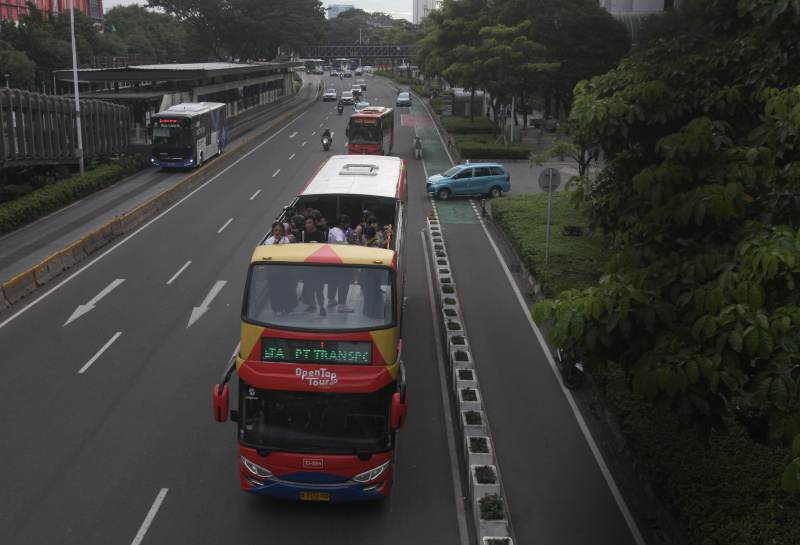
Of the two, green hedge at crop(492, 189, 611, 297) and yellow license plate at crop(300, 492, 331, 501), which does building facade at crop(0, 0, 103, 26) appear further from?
yellow license plate at crop(300, 492, 331, 501)

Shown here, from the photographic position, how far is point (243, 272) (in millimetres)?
21828

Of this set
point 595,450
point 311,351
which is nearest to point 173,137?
point 595,450

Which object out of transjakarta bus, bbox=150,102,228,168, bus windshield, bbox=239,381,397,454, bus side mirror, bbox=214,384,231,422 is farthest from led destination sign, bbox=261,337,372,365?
transjakarta bus, bbox=150,102,228,168

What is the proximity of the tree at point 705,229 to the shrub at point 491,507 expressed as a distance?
9.23 feet

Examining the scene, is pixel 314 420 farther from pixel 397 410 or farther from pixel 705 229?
pixel 705 229

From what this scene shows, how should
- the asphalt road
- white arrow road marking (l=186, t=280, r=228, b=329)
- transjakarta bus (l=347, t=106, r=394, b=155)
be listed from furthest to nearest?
transjakarta bus (l=347, t=106, r=394, b=155) → white arrow road marking (l=186, t=280, r=228, b=329) → the asphalt road

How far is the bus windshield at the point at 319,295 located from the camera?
9859mm

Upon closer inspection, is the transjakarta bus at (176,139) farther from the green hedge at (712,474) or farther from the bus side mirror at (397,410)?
the bus side mirror at (397,410)

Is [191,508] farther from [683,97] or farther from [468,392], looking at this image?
[683,97]

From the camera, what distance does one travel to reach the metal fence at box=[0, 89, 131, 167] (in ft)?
94.3

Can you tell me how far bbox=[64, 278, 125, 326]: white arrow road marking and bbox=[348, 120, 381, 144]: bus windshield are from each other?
2308 centimetres

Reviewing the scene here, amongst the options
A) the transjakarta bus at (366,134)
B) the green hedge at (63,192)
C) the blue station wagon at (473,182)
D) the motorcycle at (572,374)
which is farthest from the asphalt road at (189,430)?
the transjakarta bus at (366,134)

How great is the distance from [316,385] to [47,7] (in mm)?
98920

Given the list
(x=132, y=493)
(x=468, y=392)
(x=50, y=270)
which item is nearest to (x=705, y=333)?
(x=468, y=392)
